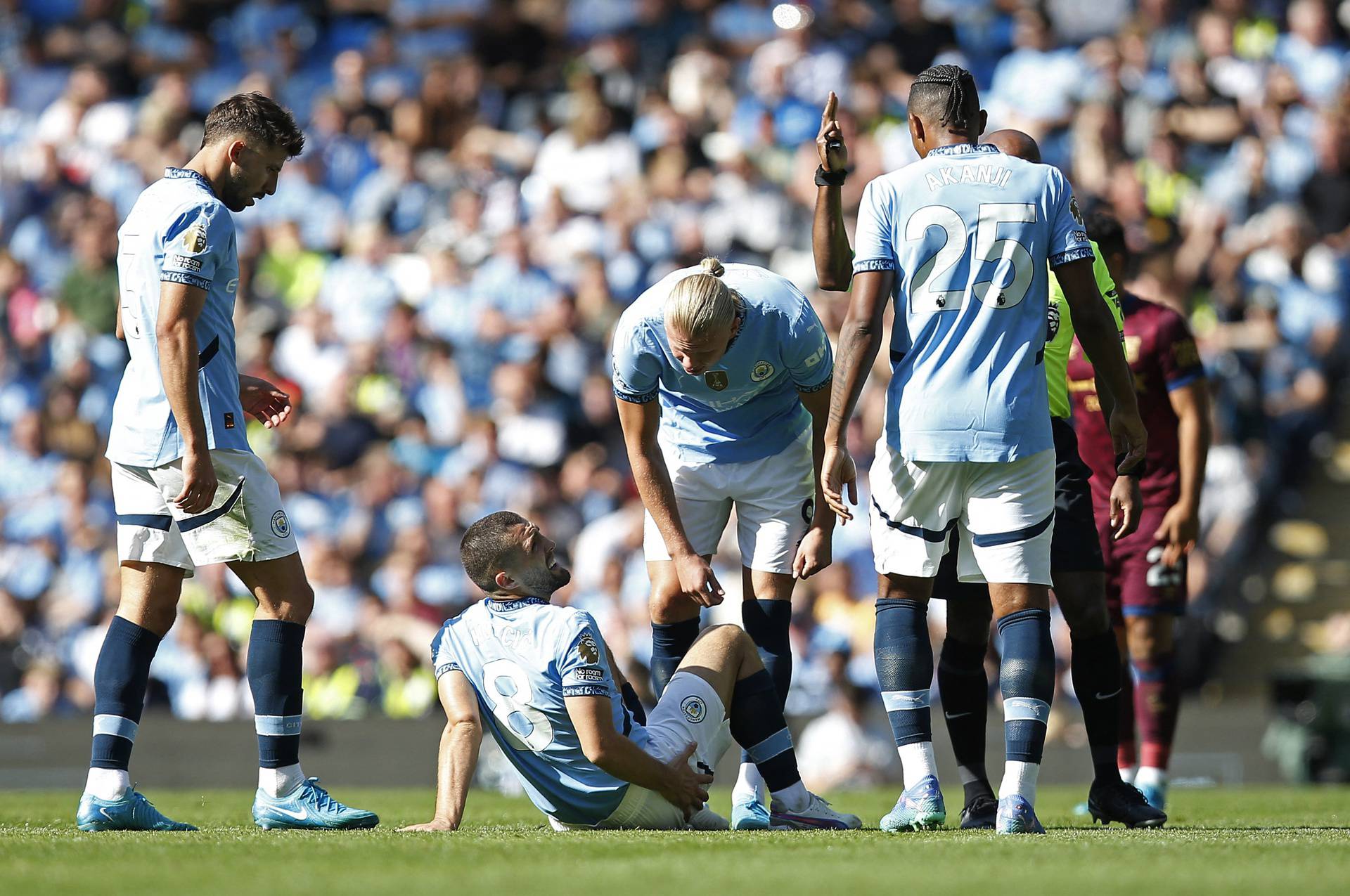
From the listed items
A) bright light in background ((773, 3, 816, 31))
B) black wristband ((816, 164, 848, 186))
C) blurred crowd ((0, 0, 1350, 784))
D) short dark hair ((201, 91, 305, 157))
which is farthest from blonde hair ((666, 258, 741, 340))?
bright light in background ((773, 3, 816, 31))

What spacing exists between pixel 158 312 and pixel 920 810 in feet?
10.2

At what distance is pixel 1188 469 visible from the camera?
7684 millimetres

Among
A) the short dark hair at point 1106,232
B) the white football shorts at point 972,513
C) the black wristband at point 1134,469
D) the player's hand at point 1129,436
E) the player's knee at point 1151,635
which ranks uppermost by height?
the short dark hair at point 1106,232

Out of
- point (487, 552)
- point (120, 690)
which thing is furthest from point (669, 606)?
point (120, 690)

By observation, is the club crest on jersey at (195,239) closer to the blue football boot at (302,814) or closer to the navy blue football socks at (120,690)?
the navy blue football socks at (120,690)

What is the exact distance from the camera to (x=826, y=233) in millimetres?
6523

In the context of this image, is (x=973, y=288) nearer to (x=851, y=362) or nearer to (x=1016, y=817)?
(x=851, y=362)

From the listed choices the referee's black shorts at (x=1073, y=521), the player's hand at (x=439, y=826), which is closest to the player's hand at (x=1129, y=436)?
the referee's black shorts at (x=1073, y=521)

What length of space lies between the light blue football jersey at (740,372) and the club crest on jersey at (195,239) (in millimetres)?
1563

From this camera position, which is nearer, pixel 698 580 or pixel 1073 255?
pixel 1073 255

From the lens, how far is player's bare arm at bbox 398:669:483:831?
18.4ft

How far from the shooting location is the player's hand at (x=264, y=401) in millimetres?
6527

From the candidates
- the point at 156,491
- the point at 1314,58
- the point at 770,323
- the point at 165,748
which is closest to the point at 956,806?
the point at 770,323

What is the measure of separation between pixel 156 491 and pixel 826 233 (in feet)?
8.75
